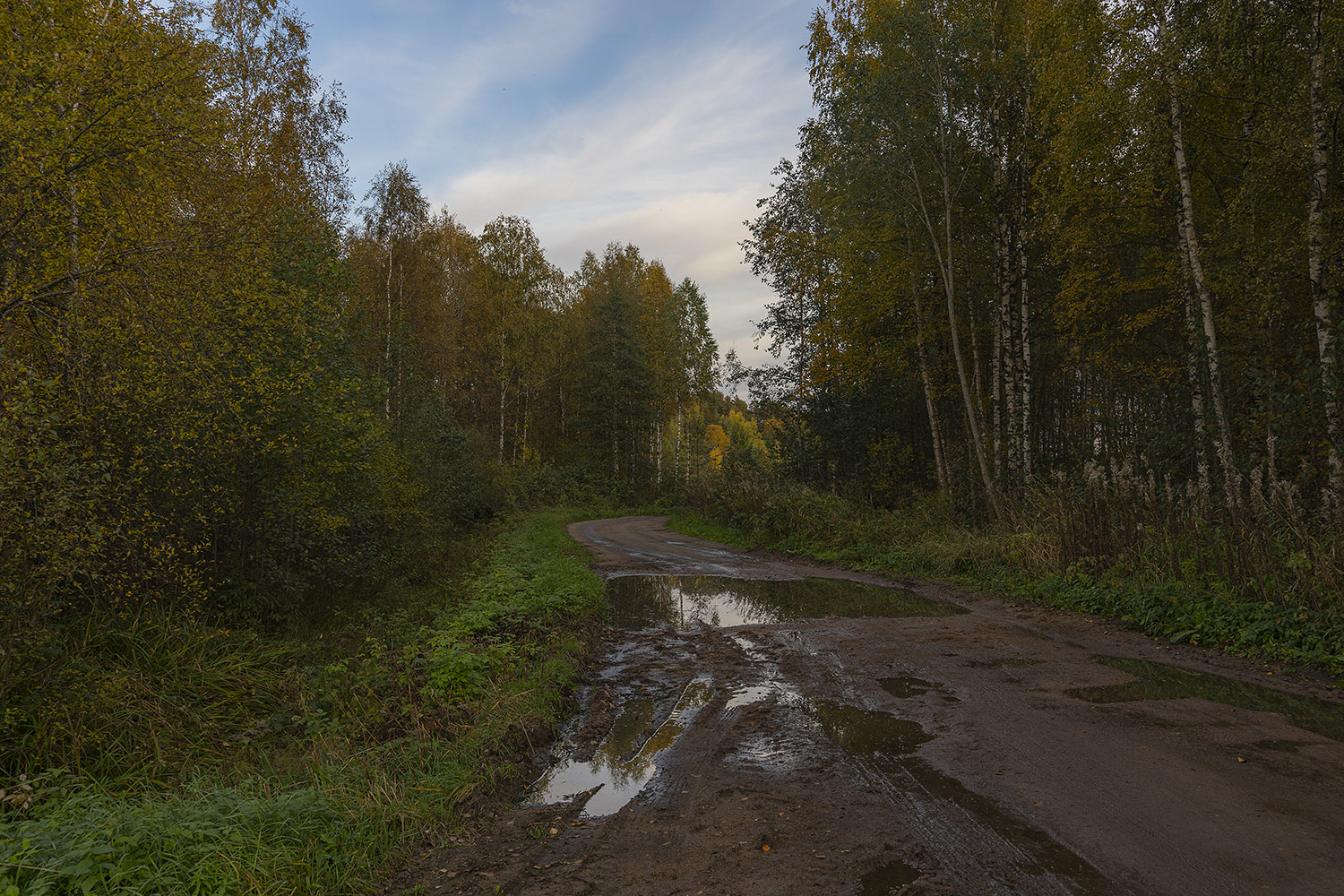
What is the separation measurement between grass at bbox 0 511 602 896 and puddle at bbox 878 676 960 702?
10.6 ft

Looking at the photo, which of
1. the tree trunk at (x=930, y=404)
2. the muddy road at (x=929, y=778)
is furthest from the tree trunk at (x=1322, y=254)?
the tree trunk at (x=930, y=404)

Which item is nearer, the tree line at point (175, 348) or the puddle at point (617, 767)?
the puddle at point (617, 767)

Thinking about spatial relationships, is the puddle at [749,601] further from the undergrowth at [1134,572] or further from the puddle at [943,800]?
the puddle at [943,800]

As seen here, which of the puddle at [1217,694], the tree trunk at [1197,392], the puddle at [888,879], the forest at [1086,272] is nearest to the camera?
the puddle at [888,879]

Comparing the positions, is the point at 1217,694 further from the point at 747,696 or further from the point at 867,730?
the point at 747,696

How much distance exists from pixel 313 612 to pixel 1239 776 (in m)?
11.1

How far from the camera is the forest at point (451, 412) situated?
533cm

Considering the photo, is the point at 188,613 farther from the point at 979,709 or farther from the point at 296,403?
the point at 979,709

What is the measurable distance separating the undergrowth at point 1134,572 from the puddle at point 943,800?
4605 mm

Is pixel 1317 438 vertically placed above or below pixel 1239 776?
above

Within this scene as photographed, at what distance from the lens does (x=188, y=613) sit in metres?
6.93

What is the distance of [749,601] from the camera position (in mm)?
11828

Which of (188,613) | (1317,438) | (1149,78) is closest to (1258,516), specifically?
(1317,438)

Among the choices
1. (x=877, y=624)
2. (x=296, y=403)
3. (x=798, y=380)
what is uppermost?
(x=798, y=380)
